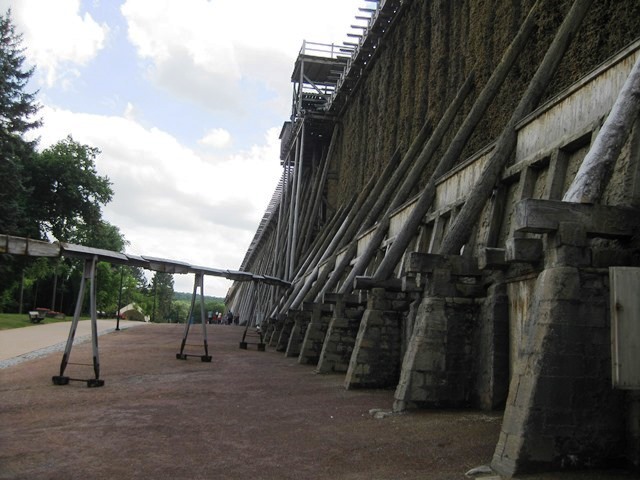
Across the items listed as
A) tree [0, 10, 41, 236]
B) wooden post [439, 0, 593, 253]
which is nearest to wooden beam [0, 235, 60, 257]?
wooden post [439, 0, 593, 253]

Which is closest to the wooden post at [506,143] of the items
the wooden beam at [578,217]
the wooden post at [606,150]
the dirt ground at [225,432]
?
the dirt ground at [225,432]

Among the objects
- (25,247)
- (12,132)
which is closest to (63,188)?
(12,132)

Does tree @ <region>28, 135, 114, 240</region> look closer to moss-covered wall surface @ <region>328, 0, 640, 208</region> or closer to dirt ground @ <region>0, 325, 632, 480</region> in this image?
moss-covered wall surface @ <region>328, 0, 640, 208</region>

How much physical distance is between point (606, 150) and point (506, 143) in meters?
5.01

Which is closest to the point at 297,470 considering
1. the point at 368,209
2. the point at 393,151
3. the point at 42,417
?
the point at 42,417

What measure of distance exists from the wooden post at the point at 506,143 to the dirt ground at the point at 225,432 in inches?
126

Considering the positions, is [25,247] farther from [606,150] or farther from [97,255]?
[606,150]

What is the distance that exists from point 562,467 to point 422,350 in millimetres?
4127

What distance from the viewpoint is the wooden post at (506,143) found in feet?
35.7

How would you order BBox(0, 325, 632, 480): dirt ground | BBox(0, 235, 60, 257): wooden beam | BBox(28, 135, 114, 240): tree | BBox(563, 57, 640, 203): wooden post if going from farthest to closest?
BBox(28, 135, 114, 240): tree, BBox(0, 235, 60, 257): wooden beam, BBox(0, 325, 632, 480): dirt ground, BBox(563, 57, 640, 203): wooden post

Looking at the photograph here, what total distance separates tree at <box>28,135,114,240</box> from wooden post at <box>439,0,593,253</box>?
41558 millimetres

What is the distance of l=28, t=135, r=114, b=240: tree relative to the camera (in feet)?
155

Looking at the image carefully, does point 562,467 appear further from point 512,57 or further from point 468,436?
point 512,57

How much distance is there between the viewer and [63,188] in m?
48.0
